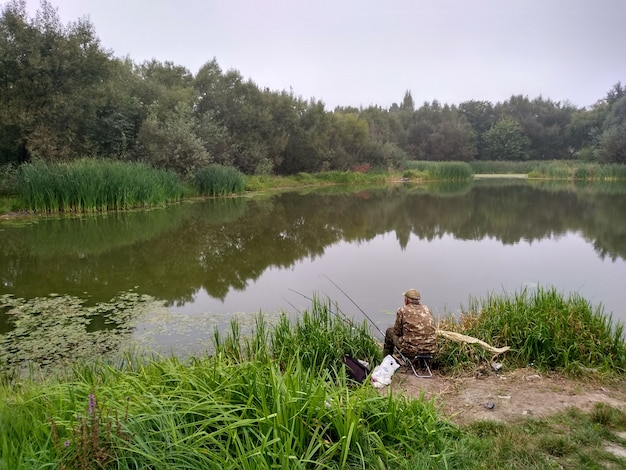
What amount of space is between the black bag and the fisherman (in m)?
0.58

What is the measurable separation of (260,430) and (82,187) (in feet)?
52.8

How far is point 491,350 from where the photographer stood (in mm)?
4918

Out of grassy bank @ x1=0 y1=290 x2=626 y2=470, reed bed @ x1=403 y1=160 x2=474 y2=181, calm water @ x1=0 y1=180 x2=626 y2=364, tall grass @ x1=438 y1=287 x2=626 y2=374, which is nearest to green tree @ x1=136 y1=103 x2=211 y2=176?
calm water @ x1=0 y1=180 x2=626 y2=364

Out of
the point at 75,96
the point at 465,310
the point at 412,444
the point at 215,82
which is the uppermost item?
the point at 215,82

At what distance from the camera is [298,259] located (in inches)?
424

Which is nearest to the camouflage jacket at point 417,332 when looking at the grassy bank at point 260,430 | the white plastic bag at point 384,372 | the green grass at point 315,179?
the white plastic bag at point 384,372

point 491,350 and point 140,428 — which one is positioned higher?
point 140,428

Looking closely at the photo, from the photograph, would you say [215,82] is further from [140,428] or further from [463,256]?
[140,428]

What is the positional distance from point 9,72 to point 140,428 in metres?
19.7

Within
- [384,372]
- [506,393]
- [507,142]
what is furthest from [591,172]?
[384,372]

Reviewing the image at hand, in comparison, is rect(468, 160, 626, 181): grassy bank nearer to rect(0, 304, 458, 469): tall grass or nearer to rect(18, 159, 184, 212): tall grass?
rect(18, 159, 184, 212): tall grass

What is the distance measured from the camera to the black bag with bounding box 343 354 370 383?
4178mm

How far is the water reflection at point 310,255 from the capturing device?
8031mm

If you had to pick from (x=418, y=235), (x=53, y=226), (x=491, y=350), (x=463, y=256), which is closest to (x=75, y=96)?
(x=53, y=226)
